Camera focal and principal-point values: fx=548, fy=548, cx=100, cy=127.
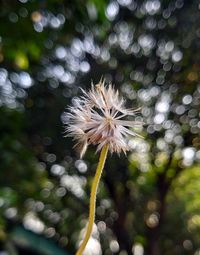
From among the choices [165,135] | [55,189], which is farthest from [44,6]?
[55,189]

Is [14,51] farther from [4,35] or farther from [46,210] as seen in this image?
[46,210]

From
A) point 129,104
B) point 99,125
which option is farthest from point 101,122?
point 129,104

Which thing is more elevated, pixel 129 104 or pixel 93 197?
pixel 129 104

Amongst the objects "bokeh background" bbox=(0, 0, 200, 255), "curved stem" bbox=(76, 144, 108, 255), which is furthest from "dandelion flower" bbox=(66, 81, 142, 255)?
"bokeh background" bbox=(0, 0, 200, 255)

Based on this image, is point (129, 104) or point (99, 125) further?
point (129, 104)

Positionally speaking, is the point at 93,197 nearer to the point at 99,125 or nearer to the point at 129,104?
the point at 99,125

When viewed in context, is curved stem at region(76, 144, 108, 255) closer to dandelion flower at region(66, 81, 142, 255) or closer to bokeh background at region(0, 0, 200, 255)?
Result: dandelion flower at region(66, 81, 142, 255)
